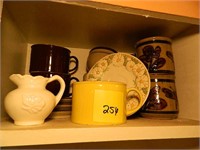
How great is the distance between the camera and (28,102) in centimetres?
39

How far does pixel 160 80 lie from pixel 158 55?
7 cm

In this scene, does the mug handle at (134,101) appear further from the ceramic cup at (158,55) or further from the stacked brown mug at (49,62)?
the stacked brown mug at (49,62)

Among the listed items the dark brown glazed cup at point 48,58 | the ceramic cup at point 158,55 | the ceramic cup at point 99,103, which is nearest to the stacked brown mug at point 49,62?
the dark brown glazed cup at point 48,58

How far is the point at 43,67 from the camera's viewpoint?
1.71ft

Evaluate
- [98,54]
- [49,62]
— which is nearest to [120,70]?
[98,54]

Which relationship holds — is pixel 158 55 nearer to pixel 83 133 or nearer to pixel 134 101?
pixel 134 101

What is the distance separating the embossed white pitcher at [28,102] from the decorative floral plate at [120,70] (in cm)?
20

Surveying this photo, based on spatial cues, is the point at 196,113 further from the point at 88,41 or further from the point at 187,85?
the point at 88,41

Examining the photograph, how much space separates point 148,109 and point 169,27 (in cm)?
25

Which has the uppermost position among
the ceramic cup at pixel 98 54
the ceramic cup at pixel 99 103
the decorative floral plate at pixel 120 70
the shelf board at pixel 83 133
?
the ceramic cup at pixel 98 54

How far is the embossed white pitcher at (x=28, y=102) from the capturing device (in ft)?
1.28

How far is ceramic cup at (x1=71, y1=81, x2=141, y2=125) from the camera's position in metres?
0.42

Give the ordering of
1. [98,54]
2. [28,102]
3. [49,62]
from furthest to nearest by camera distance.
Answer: [98,54] < [49,62] < [28,102]

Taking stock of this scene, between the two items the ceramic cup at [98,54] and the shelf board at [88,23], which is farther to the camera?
the ceramic cup at [98,54]
